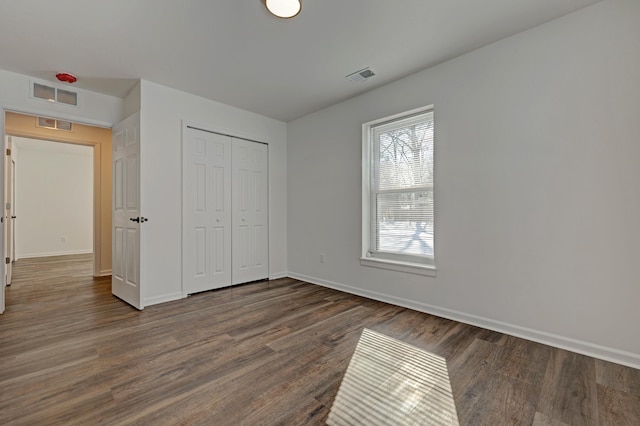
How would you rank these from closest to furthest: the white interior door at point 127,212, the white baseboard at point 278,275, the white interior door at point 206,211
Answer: the white interior door at point 127,212 < the white interior door at point 206,211 < the white baseboard at point 278,275

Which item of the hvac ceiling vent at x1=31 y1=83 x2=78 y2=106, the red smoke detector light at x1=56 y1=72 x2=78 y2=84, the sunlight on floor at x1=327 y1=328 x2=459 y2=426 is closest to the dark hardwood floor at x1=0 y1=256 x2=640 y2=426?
the sunlight on floor at x1=327 y1=328 x2=459 y2=426

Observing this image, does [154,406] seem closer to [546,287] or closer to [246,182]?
[546,287]

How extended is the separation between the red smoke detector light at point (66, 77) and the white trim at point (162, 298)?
8.44 feet

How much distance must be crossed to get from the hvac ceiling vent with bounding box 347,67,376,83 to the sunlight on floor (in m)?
2.71

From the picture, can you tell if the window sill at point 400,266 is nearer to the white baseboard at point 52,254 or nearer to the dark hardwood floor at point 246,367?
the dark hardwood floor at point 246,367

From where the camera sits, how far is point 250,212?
4371mm

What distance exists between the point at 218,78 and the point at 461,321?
3.65m

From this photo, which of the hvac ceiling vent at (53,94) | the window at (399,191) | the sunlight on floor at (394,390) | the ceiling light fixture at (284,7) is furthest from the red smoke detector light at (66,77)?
the sunlight on floor at (394,390)

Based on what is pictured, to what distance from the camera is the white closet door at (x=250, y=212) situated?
4207mm

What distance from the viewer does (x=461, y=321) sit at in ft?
9.06

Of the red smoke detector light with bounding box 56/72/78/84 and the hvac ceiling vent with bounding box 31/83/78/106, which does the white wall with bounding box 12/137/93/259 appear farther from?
the red smoke detector light with bounding box 56/72/78/84

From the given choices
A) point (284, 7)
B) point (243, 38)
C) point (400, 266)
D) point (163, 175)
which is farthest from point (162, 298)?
point (284, 7)

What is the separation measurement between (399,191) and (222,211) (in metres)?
2.43

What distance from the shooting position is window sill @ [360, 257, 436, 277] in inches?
119
